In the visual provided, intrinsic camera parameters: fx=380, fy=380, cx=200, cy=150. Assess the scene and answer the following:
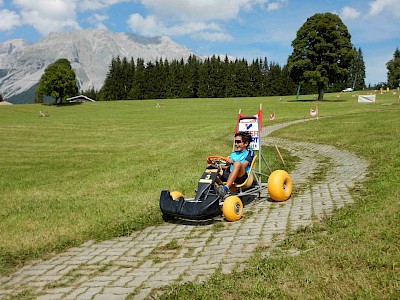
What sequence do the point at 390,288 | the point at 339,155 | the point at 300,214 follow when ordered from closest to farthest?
the point at 390,288 → the point at 300,214 → the point at 339,155

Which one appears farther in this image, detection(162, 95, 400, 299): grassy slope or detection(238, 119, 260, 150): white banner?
detection(238, 119, 260, 150): white banner

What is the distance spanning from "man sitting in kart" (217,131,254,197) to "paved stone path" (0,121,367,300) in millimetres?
655

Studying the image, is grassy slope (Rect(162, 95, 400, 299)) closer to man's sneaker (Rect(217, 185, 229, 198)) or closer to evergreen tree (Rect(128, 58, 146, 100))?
man's sneaker (Rect(217, 185, 229, 198))

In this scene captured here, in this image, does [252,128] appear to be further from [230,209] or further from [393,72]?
[393,72]

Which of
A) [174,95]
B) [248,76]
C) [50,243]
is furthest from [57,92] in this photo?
[50,243]

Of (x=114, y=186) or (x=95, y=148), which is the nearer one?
(x=114, y=186)

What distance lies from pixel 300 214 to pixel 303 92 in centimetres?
11297

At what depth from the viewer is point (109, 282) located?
489 centimetres

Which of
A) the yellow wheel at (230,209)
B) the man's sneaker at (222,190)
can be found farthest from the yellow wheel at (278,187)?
the yellow wheel at (230,209)

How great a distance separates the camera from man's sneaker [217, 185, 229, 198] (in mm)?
7582

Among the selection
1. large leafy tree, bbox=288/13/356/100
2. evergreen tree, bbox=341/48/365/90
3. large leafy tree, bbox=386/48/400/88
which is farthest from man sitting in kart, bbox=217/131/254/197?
evergreen tree, bbox=341/48/365/90

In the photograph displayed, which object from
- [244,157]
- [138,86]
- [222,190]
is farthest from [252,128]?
[138,86]

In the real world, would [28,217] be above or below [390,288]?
below

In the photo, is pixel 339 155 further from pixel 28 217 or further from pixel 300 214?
pixel 28 217
